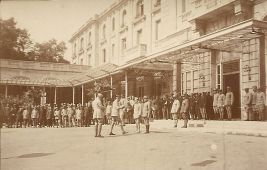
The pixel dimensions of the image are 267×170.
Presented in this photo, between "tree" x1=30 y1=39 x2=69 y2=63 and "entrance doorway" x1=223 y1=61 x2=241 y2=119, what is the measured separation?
17.3 m

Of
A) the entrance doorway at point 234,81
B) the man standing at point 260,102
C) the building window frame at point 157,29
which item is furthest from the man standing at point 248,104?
the building window frame at point 157,29

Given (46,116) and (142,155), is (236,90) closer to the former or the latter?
(142,155)

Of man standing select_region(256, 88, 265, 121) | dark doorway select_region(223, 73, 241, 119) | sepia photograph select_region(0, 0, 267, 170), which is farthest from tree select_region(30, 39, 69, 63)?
man standing select_region(256, 88, 265, 121)

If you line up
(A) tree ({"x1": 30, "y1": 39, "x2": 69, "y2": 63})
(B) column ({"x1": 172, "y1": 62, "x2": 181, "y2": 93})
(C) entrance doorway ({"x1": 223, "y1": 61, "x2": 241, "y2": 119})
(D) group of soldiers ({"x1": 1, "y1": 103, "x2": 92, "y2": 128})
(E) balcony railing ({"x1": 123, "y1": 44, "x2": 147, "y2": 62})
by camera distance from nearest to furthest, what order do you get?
(C) entrance doorway ({"x1": 223, "y1": 61, "x2": 241, "y2": 119}) → (B) column ({"x1": 172, "y1": 62, "x2": 181, "y2": 93}) → (D) group of soldiers ({"x1": 1, "y1": 103, "x2": 92, "y2": 128}) → (E) balcony railing ({"x1": 123, "y1": 44, "x2": 147, "y2": 62}) → (A) tree ({"x1": 30, "y1": 39, "x2": 69, "y2": 63})

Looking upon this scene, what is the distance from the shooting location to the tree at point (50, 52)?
2966 cm

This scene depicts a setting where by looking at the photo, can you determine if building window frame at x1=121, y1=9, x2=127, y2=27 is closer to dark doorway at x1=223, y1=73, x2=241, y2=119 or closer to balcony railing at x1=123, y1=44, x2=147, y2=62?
balcony railing at x1=123, y1=44, x2=147, y2=62

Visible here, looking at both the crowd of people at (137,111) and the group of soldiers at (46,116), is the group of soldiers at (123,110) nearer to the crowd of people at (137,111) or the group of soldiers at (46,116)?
the crowd of people at (137,111)

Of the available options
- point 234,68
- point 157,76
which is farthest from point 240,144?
point 157,76

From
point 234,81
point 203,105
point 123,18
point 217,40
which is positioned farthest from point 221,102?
point 123,18

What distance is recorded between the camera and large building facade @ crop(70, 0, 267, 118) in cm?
1279

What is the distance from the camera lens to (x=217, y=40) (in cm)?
1294

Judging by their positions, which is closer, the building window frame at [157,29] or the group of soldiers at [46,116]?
the group of soldiers at [46,116]

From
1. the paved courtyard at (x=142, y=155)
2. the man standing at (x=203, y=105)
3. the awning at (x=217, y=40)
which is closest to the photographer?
the paved courtyard at (x=142, y=155)

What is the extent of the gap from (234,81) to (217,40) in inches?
105
